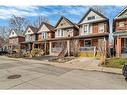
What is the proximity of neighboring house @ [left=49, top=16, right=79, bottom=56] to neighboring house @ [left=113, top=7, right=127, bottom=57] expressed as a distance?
28.6 feet

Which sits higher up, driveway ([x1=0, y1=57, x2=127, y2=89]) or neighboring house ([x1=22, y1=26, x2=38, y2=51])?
neighboring house ([x1=22, y1=26, x2=38, y2=51])

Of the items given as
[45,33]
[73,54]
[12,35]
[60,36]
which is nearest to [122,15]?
[73,54]

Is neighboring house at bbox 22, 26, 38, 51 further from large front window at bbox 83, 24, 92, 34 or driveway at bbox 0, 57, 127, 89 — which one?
driveway at bbox 0, 57, 127, 89

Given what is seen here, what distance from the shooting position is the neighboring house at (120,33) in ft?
70.7

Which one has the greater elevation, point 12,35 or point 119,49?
point 12,35

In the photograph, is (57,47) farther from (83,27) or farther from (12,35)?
(12,35)

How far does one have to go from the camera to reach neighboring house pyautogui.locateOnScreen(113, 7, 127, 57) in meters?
21.6

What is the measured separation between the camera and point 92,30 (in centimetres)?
2705

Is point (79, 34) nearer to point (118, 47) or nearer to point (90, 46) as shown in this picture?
point (90, 46)

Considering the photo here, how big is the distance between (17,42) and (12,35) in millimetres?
4035

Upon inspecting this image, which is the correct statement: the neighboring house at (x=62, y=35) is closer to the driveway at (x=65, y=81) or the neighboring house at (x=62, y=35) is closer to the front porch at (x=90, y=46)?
the front porch at (x=90, y=46)

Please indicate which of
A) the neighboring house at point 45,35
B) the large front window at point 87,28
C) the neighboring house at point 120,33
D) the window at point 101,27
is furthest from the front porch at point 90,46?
the neighboring house at point 45,35

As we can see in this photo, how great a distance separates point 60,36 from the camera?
31641mm

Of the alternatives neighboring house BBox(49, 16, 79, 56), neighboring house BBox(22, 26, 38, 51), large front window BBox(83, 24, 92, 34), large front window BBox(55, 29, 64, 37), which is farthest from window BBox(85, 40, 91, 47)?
neighboring house BBox(22, 26, 38, 51)
